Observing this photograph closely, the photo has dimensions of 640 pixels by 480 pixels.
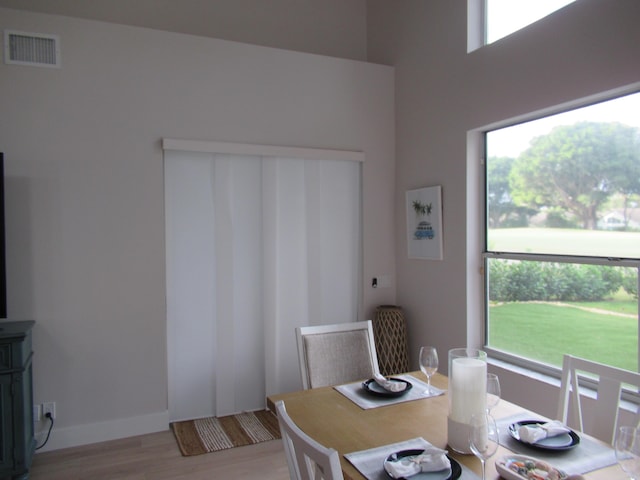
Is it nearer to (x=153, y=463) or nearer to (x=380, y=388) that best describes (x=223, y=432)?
(x=153, y=463)

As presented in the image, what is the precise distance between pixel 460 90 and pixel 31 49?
9.63ft

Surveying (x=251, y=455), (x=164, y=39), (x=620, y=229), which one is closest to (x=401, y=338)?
(x=251, y=455)

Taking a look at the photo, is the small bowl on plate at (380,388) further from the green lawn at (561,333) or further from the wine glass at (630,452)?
the green lawn at (561,333)

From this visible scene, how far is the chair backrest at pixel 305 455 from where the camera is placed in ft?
3.53

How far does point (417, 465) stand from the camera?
1365 mm

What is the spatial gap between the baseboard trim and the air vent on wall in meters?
2.38

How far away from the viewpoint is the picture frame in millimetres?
3633

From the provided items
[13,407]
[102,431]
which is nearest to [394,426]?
[13,407]

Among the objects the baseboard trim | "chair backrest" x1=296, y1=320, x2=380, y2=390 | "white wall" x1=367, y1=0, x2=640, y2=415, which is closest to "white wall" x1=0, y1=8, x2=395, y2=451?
the baseboard trim

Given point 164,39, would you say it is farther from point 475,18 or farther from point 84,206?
point 475,18

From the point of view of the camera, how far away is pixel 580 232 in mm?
2680

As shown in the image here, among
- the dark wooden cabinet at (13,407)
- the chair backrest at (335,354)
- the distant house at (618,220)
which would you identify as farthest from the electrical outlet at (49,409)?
the distant house at (618,220)

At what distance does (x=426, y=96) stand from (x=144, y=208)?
2359 millimetres

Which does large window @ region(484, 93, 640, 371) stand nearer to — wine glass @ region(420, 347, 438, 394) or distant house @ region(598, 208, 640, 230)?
distant house @ region(598, 208, 640, 230)
